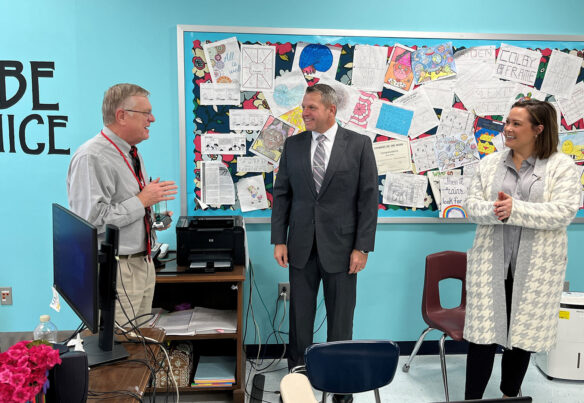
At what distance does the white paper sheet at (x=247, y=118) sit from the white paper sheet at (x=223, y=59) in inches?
7.7

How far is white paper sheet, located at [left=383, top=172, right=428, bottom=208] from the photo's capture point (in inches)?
113

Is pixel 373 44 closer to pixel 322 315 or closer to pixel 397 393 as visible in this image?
pixel 322 315

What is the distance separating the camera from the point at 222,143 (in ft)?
9.03

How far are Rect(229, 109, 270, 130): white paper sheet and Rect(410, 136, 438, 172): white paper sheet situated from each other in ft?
3.13

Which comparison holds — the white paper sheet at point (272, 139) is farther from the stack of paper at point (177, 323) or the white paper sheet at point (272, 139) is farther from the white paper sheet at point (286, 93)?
the stack of paper at point (177, 323)

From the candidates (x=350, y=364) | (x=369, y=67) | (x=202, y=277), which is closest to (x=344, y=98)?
(x=369, y=67)

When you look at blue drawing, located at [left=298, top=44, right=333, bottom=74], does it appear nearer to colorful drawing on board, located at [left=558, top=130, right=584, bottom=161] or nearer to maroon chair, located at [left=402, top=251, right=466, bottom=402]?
maroon chair, located at [left=402, top=251, right=466, bottom=402]

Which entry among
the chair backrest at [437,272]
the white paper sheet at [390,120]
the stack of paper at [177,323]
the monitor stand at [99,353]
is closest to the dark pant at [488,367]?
the chair backrest at [437,272]

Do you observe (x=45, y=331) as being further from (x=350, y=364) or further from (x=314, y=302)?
(x=314, y=302)

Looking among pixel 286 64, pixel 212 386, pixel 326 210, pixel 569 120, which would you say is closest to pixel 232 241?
pixel 326 210

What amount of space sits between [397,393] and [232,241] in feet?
4.20

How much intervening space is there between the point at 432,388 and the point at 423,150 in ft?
4.70

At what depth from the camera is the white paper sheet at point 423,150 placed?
2.85m

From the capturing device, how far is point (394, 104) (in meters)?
2.81
